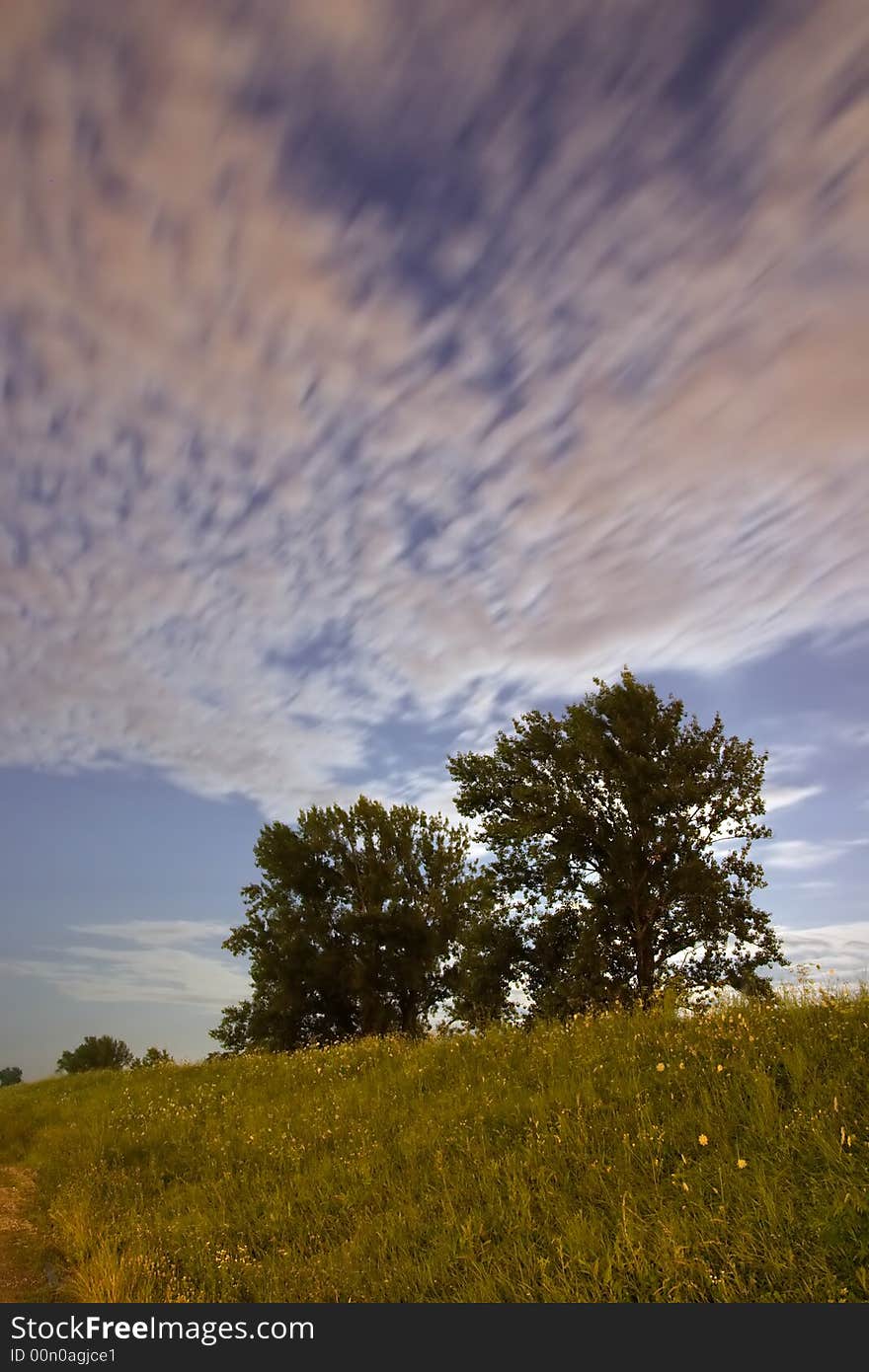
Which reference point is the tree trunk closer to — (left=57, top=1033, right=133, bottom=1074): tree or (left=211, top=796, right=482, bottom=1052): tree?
(left=211, top=796, right=482, bottom=1052): tree

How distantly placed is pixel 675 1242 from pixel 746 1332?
900 mm

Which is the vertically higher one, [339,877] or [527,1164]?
[339,877]

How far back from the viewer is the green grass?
5.54 metres

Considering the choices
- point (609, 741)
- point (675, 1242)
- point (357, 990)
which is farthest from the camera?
point (357, 990)

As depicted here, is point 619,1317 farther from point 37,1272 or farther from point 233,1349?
point 37,1272

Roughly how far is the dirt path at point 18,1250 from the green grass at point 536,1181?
0.39 m

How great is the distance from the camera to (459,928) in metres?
43.7

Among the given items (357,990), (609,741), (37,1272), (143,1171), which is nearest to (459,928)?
(357,990)

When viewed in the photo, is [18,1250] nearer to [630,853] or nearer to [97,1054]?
[630,853]

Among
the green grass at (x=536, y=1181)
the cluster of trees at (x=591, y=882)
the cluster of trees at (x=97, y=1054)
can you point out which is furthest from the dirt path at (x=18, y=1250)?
the cluster of trees at (x=97, y=1054)

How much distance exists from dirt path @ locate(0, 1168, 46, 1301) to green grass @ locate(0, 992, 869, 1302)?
1.28 feet

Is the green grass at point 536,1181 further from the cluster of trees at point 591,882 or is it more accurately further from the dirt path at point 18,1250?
the cluster of trees at point 591,882

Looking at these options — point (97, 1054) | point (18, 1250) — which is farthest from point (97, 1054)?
point (18, 1250)

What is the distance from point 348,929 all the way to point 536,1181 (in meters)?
36.4
